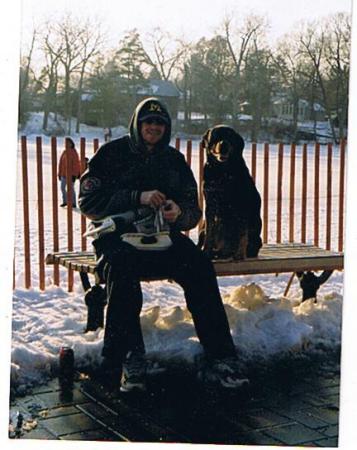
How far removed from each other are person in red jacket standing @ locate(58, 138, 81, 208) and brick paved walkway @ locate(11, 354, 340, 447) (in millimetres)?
1282

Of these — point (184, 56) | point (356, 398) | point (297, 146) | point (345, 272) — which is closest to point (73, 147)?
point (184, 56)

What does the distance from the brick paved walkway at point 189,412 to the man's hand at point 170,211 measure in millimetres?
931

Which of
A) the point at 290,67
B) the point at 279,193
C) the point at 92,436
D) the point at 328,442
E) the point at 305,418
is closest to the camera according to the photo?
the point at 92,436

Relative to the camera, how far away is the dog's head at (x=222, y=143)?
533 cm

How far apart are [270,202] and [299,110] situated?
0.81m

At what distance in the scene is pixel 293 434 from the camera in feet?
15.4

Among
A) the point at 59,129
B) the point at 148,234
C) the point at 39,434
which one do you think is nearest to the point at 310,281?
the point at 148,234

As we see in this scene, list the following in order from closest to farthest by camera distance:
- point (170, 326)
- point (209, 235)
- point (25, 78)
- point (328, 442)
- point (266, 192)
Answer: point (328, 442), point (25, 78), point (170, 326), point (209, 235), point (266, 192)

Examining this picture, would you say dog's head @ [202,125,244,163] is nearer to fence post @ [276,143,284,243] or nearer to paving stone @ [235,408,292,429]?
fence post @ [276,143,284,243]

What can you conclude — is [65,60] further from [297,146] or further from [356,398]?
[356,398]

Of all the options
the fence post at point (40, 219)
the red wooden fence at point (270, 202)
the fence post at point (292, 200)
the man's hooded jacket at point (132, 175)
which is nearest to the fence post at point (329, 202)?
the red wooden fence at point (270, 202)

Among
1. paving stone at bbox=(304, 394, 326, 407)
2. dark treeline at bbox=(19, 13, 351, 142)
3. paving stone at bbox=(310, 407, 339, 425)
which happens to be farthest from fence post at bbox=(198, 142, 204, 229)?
paving stone at bbox=(310, 407, 339, 425)

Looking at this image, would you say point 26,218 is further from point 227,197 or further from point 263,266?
point 263,266

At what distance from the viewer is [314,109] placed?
17.6 feet
